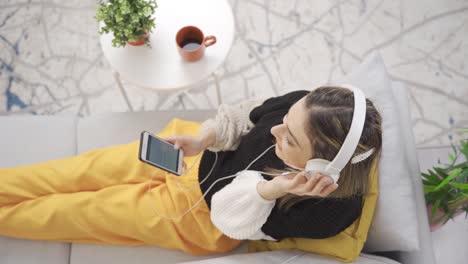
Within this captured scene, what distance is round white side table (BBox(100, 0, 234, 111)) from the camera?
1504 mm

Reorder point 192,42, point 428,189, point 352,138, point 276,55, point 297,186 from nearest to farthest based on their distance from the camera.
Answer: point 352,138
point 297,186
point 428,189
point 192,42
point 276,55

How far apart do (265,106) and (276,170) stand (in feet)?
0.72

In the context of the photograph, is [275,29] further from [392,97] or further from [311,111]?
[311,111]

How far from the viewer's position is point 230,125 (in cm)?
132

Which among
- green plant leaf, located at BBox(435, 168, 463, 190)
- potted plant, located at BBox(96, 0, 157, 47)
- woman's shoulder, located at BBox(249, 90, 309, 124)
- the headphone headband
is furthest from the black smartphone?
green plant leaf, located at BBox(435, 168, 463, 190)

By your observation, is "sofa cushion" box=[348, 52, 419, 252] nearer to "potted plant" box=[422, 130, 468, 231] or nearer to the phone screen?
"potted plant" box=[422, 130, 468, 231]

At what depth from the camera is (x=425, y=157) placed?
194 cm

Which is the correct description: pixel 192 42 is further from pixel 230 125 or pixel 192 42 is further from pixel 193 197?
pixel 193 197

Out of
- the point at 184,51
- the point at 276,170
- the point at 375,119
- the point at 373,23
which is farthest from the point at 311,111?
the point at 373,23

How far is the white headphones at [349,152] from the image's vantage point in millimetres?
913

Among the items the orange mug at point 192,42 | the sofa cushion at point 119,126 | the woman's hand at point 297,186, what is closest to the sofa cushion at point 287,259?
the woman's hand at point 297,186

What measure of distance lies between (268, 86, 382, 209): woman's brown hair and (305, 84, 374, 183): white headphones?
0.6 inches

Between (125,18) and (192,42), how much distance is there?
0.24 m

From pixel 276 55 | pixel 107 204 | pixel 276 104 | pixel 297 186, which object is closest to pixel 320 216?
pixel 297 186
